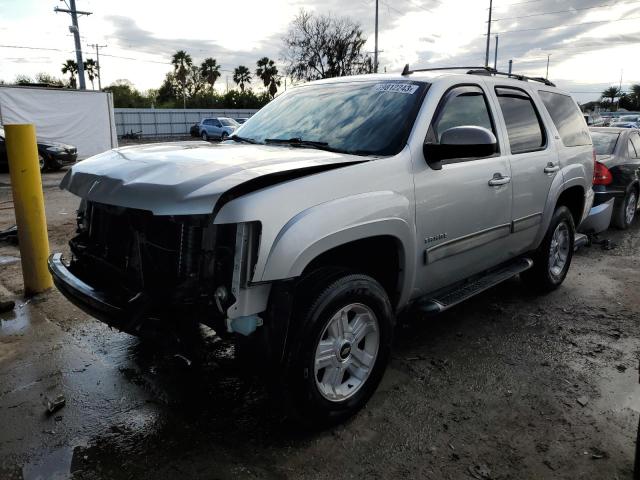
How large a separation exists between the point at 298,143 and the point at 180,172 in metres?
1.17

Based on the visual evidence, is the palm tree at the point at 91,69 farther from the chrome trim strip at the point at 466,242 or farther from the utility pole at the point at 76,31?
the chrome trim strip at the point at 466,242

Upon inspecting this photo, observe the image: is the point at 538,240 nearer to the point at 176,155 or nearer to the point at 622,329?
the point at 622,329

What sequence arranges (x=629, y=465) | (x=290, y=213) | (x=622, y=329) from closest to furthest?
1. (x=290, y=213)
2. (x=629, y=465)
3. (x=622, y=329)

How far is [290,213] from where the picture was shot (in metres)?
2.47

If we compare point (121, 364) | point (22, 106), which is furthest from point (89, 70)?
point (121, 364)

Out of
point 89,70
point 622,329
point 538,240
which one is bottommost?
point 622,329

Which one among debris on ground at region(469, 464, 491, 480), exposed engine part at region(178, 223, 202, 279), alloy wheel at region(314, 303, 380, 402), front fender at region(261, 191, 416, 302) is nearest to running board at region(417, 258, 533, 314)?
front fender at region(261, 191, 416, 302)

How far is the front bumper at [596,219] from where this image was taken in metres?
7.05

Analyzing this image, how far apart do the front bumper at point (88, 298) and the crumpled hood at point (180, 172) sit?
20.4 inches

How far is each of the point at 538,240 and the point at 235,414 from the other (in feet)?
10.3

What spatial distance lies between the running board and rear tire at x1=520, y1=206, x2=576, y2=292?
39cm

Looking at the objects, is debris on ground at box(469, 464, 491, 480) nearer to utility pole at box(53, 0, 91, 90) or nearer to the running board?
the running board

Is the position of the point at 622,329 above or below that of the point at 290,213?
below

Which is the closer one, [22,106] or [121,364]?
[121,364]
